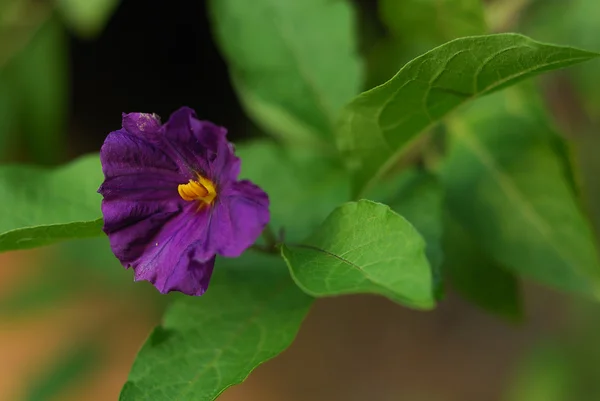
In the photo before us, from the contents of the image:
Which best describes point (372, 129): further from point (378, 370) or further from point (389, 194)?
point (378, 370)

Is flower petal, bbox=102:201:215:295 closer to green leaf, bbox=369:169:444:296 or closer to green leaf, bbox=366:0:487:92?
green leaf, bbox=369:169:444:296

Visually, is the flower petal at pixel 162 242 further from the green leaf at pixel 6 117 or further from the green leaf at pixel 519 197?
the green leaf at pixel 6 117

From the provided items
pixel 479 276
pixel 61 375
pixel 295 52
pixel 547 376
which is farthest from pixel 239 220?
pixel 547 376

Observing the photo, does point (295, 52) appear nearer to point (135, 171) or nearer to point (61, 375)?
point (135, 171)

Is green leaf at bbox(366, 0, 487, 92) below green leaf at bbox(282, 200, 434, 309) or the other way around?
the other way around

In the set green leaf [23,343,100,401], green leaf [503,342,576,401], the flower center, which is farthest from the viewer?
green leaf [503,342,576,401]

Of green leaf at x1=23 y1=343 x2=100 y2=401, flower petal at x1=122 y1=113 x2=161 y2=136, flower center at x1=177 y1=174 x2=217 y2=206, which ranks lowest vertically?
green leaf at x1=23 y1=343 x2=100 y2=401

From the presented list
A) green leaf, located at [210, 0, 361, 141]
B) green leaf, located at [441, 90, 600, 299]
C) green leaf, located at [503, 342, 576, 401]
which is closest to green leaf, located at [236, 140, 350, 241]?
green leaf, located at [210, 0, 361, 141]
